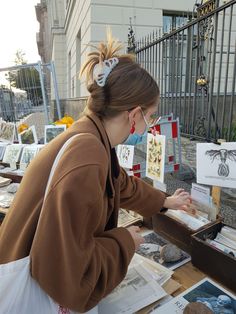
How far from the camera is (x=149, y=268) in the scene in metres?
1.37

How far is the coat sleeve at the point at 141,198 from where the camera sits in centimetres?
154

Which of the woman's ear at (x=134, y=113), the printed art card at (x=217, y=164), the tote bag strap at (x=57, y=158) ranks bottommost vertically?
the printed art card at (x=217, y=164)

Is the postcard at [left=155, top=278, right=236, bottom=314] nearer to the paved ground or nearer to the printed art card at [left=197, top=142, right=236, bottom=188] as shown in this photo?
the printed art card at [left=197, top=142, right=236, bottom=188]

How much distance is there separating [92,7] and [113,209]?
5.82 metres

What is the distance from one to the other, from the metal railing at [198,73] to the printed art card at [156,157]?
84 cm

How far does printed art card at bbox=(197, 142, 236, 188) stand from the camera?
143 cm

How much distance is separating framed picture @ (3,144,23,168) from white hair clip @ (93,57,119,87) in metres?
1.90

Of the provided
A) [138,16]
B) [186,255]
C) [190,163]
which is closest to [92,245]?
[186,255]

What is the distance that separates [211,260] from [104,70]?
2.97 feet

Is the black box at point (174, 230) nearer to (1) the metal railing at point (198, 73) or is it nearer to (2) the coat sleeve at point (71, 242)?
(2) the coat sleeve at point (71, 242)

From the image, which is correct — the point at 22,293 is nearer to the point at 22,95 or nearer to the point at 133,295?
the point at 133,295

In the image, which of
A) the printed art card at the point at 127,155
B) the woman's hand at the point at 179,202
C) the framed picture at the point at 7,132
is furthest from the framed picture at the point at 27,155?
the woman's hand at the point at 179,202

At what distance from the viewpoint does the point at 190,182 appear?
264cm

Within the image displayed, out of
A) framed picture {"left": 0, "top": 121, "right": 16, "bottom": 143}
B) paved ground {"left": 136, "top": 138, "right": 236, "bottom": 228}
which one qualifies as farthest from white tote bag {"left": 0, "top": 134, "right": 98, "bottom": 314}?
framed picture {"left": 0, "top": 121, "right": 16, "bottom": 143}
